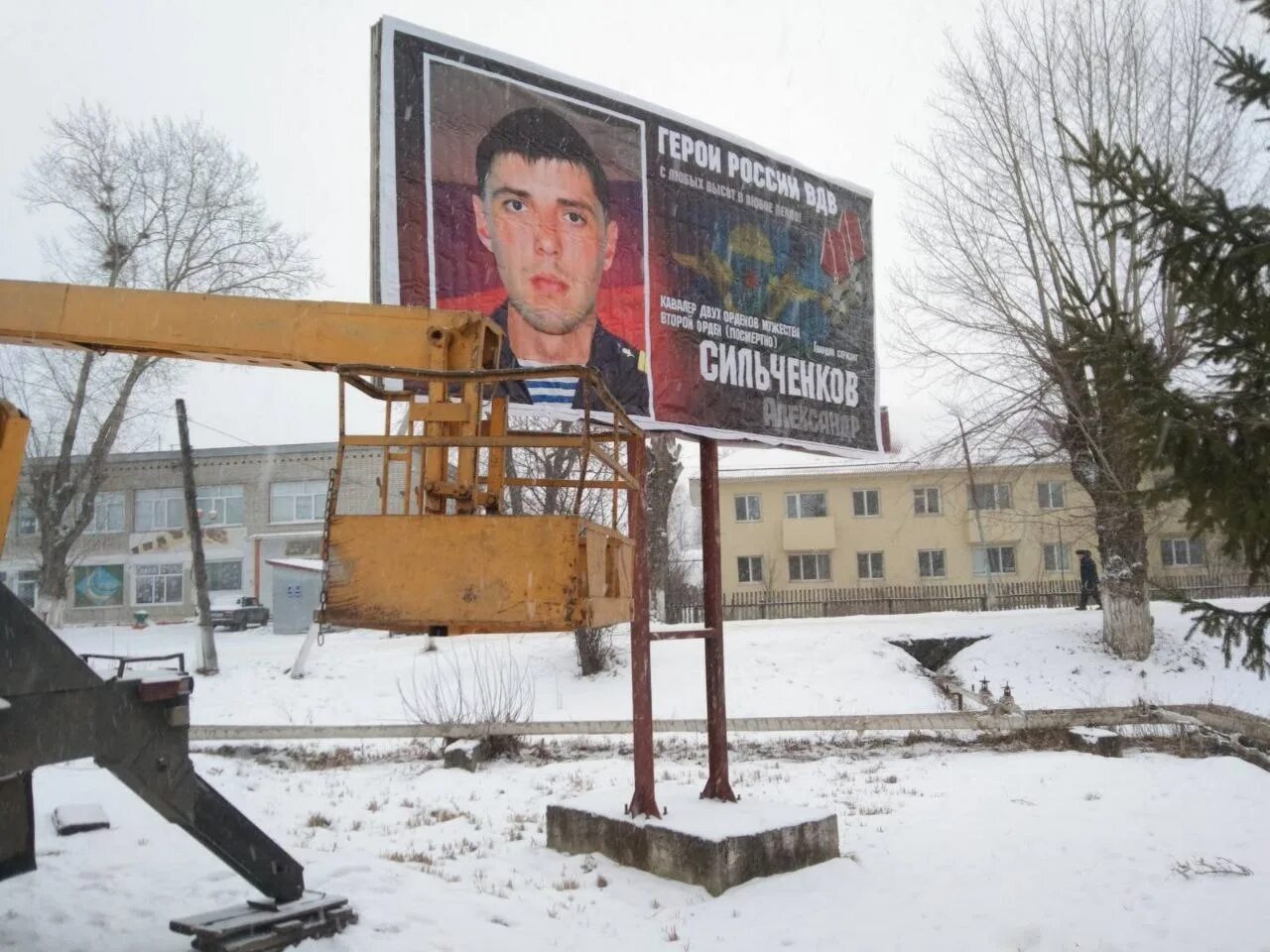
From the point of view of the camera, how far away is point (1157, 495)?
4.72m

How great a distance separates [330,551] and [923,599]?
93.2 ft

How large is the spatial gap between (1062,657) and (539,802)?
13.0 metres

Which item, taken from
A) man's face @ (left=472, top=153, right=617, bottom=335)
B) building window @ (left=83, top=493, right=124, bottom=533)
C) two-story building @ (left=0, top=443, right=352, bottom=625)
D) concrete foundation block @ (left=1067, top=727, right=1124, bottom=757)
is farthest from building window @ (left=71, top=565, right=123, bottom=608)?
man's face @ (left=472, top=153, right=617, bottom=335)

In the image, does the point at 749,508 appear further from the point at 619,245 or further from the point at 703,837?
the point at 703,837

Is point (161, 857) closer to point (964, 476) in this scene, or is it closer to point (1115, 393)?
point (1115, 393)

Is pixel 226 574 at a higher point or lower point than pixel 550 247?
lower

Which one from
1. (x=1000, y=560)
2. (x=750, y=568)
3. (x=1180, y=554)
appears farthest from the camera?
(x=750, y=568)

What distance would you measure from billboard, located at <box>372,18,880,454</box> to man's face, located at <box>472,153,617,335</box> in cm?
1

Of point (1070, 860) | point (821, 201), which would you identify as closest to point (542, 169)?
point (821, 201)

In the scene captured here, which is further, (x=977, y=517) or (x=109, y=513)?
(x=109, y=513)

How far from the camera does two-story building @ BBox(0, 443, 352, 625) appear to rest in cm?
4103

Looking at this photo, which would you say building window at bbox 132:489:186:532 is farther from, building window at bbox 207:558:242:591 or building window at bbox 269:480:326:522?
building window at bbox 269:480:326:522

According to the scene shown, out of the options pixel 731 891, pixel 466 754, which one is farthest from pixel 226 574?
pixel 731 891

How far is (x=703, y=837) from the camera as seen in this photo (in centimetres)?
629
